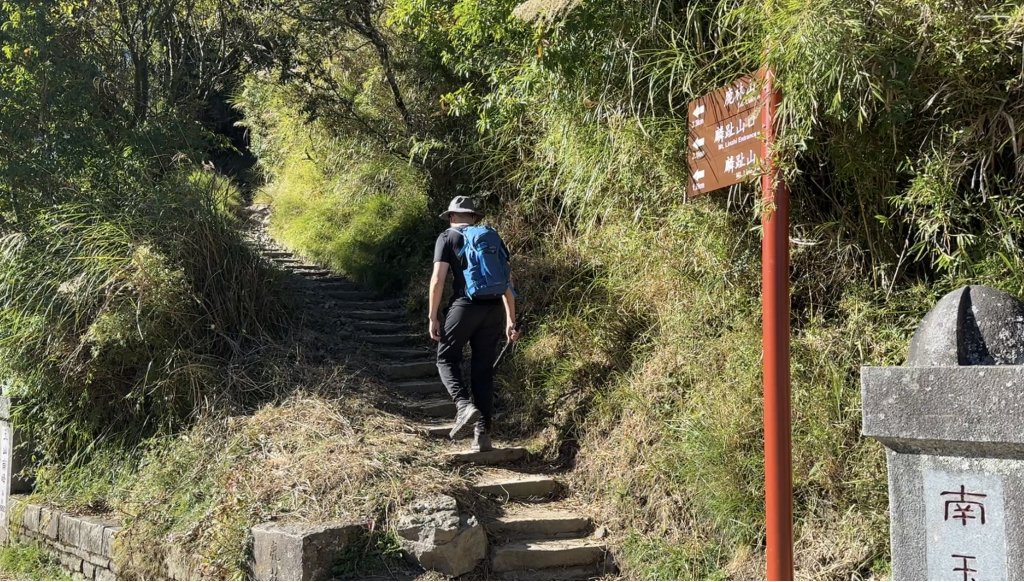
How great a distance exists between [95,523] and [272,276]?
270cm

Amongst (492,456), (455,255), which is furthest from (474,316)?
(492,456)

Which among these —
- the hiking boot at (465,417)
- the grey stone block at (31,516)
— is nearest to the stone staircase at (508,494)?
the hiking boot at (465,417)

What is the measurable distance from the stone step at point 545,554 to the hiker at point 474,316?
3.48 feet

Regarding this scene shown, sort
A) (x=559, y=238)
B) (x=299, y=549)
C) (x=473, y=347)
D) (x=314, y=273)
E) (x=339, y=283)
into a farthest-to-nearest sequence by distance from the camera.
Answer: (x=314, y=273) < (x=339, y=283) < (x=559, y=238) < (x=473, y=347) < (x=299, y=549)

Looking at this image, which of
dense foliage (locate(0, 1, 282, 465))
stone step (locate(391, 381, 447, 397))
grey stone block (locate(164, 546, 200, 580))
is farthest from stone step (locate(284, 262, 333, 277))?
grey stone block (locate(164, 546, 200, 580))

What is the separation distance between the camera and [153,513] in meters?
6.05

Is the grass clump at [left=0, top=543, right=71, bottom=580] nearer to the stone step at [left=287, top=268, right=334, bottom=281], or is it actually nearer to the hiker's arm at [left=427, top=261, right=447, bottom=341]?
the hiker's arm at [left=427, top=261, right=447, bottom=341]

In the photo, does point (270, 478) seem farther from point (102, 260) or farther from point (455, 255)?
point (102, 260)

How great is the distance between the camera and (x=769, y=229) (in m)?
3.98

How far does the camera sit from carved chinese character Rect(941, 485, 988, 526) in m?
2.93

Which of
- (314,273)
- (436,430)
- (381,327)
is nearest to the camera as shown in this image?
(436,430)

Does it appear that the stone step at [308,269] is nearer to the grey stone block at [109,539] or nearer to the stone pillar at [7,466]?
the stone pillar at [7,466]

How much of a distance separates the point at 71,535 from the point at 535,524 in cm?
349

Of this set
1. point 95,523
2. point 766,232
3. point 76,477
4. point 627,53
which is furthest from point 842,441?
point 76,477
